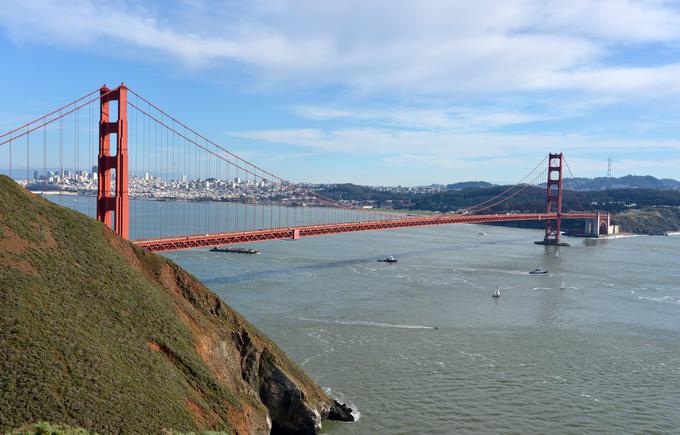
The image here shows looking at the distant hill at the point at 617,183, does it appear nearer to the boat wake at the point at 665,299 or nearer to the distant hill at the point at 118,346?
the boat wake at the point at 665,299

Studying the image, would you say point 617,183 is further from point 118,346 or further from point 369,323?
point 118,346

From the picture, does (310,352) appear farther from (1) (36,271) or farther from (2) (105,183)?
(2) (105,183)

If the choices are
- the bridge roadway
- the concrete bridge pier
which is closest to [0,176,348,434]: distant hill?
the bridge roadway

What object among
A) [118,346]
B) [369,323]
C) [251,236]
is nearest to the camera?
[118,346]

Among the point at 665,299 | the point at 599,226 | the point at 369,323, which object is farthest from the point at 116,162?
the point at 599,226

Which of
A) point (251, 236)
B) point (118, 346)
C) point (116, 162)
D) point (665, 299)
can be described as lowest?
point (665, 299)

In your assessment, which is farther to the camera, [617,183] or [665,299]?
[617,183]
